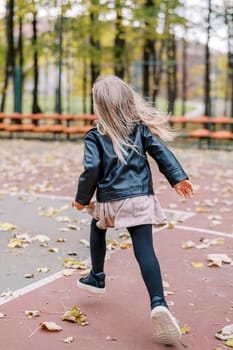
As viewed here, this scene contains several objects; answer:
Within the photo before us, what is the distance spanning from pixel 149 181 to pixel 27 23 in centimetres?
2425

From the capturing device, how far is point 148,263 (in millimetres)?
3520

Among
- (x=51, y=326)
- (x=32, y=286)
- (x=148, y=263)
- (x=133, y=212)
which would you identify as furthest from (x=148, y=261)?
(x=32, y=286)

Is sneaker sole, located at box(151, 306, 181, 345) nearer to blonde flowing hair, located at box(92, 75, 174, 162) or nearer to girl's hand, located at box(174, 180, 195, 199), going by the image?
girl's hand, located at box(174, 180, 195, 199)

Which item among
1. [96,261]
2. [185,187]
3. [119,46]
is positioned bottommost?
[96,261]

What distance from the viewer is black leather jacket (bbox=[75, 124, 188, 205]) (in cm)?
360

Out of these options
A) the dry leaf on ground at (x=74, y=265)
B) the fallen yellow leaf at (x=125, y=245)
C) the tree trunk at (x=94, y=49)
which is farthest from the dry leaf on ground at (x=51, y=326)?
the tree trunk at (x=94, y=49)

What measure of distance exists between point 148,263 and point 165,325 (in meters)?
0.39

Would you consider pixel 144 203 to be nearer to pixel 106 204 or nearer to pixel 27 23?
pixel 106 204

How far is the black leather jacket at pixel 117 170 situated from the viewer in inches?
142

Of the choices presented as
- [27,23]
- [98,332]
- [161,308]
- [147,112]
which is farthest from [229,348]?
[27,23]

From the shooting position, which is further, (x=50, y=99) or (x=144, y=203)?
(x=50, y=99)

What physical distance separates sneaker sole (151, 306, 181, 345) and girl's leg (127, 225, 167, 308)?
0.09 m

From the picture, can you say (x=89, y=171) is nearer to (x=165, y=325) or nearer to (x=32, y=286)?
(x=165, y=325)

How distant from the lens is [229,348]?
11.1ft
